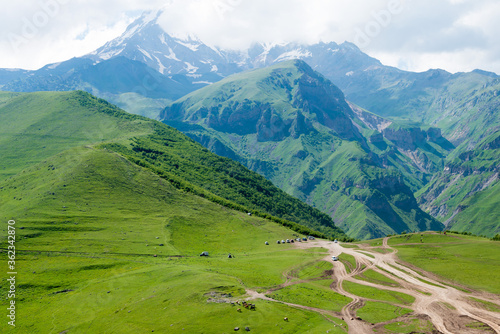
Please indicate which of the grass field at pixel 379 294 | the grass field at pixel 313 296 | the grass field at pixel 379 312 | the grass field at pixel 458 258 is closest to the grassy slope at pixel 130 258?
the grass field at pixel 313 296

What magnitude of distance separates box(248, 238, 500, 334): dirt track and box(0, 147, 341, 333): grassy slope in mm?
13148

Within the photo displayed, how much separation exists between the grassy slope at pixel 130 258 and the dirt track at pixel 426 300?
13148 millimetres

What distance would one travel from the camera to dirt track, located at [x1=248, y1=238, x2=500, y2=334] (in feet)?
254

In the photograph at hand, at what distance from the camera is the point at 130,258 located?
125 meters

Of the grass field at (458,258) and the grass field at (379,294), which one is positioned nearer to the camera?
the grass field at (379,294)

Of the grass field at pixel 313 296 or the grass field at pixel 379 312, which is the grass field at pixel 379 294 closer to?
the grass field at pixel 379 312

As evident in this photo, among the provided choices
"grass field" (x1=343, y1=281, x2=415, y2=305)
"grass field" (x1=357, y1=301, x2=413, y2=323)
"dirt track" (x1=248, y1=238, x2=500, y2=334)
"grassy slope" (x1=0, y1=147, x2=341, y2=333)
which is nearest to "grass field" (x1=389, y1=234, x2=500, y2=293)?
"dirt track" (x1=248, y1=238, x2=500, y2=334)

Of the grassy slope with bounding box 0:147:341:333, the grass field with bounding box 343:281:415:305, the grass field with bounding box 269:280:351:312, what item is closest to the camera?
the grassy slope with bounding box 0:147:341:333

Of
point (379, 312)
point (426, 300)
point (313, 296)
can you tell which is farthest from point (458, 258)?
point (313, 296)

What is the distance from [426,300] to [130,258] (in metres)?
90.7

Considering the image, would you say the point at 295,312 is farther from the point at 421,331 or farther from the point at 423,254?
the point at 423,254

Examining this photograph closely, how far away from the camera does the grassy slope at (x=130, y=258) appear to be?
8094cm

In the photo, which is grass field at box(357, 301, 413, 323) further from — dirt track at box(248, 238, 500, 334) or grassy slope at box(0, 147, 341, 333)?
grassy slope at box(0, 147, 341, 333)

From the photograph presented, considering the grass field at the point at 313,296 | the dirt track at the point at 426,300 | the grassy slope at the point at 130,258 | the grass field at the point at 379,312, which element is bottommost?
the grassy slope at the point at 130,258
